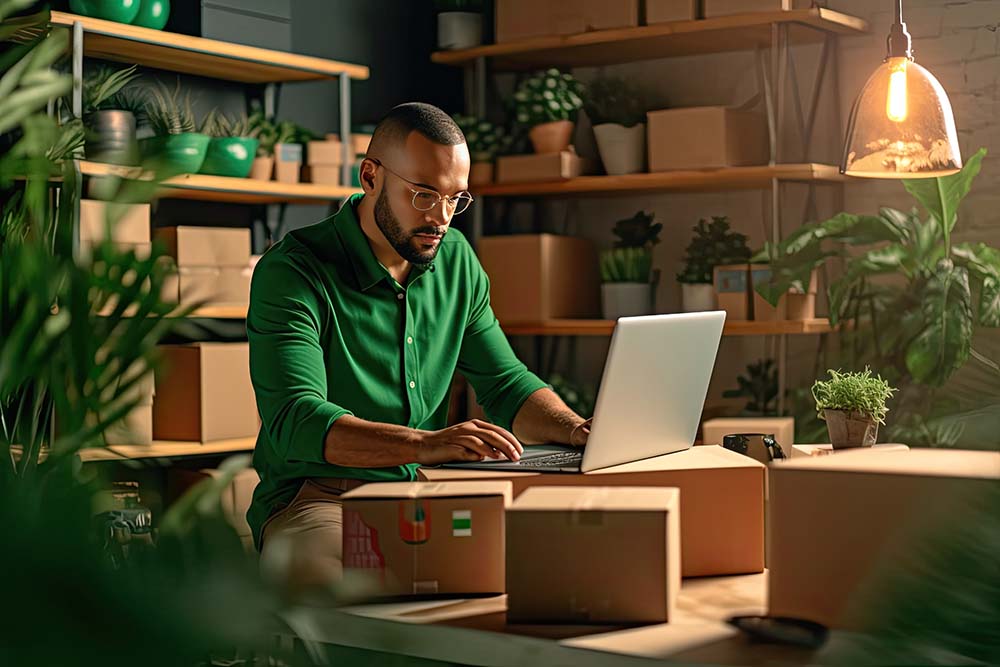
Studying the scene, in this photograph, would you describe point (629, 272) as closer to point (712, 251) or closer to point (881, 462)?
point (712, 251)

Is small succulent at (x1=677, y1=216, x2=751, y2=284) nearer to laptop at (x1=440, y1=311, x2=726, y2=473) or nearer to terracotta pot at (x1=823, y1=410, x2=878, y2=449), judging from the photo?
terracotta pot at (x1=823, y1=410, x2=878, y2=449)

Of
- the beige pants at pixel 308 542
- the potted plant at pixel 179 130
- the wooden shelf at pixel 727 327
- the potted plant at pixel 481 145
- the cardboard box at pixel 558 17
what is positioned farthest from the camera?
the potted plant at pixel 481 145

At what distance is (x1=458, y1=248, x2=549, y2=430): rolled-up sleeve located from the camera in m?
2.41

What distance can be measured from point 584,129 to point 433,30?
70 centimetres

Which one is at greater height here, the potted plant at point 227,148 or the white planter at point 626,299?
the potted plant at point 227,148

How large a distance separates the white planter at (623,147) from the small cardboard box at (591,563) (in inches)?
108

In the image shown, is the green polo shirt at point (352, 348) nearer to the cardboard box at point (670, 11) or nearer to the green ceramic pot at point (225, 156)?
the green ceramic pot at point (225, 156)

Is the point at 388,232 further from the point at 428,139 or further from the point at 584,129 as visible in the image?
the point at 584,129

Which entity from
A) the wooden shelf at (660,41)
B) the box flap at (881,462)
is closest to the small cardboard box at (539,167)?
the wooden shelf at (660,41)

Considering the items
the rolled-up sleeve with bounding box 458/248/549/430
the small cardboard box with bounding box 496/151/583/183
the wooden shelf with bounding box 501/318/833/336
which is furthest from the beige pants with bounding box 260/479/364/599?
the small cardboard box with bounding box 496/151/583/183

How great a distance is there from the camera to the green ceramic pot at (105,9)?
329 cm

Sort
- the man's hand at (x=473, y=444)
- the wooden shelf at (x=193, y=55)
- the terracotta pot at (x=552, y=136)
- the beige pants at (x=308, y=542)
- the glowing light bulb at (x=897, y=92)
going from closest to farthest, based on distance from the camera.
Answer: the beige pants at (x=308, y=542) → the man's hand at (x=473, y=444) → the glowing light bulb at (x=897, y=92) → the wooden shelf at (x=193, y=55) → the terracotta pot at (x=552, y=136)

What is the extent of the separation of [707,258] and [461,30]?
3.92 feet

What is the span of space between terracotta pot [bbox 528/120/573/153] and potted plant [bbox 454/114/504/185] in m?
0.16
